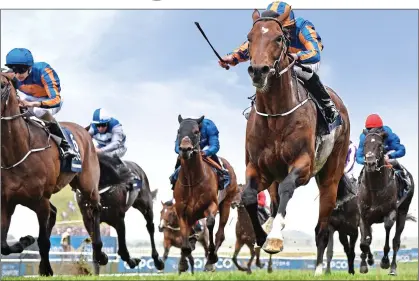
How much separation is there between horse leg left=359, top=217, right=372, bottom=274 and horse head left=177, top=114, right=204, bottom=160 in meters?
2.86

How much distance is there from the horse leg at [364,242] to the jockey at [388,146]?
1.01 meters

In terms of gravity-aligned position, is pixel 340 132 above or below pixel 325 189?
above

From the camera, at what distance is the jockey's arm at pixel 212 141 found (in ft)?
36.9

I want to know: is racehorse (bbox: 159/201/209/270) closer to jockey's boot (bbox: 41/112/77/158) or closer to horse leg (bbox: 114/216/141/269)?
horse leg (bbox: 114/216/141/269)

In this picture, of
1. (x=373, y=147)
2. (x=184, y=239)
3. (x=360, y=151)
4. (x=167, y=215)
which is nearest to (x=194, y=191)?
(x=184, y=239)

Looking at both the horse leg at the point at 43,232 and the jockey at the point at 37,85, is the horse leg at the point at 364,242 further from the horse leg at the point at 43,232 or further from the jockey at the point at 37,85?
the horse leg at the point at 43,232

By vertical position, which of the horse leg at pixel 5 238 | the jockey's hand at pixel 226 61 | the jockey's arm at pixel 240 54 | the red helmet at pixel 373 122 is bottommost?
the horse leg at pixel 5 238

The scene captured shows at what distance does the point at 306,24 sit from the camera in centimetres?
699

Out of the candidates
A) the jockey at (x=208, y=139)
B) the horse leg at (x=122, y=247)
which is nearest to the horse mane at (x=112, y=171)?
the horse leg at (x=122, y=247)

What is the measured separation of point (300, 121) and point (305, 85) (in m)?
0.67

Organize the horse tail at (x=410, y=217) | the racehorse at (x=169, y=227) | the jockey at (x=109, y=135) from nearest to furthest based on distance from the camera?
the jockey at (x=109, y=135)
the horse tail at (x=410, y=217)
the racehorse at (x=169, y=227)

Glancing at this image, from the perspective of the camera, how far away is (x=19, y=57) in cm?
812

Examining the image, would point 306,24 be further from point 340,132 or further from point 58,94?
point 58,94
